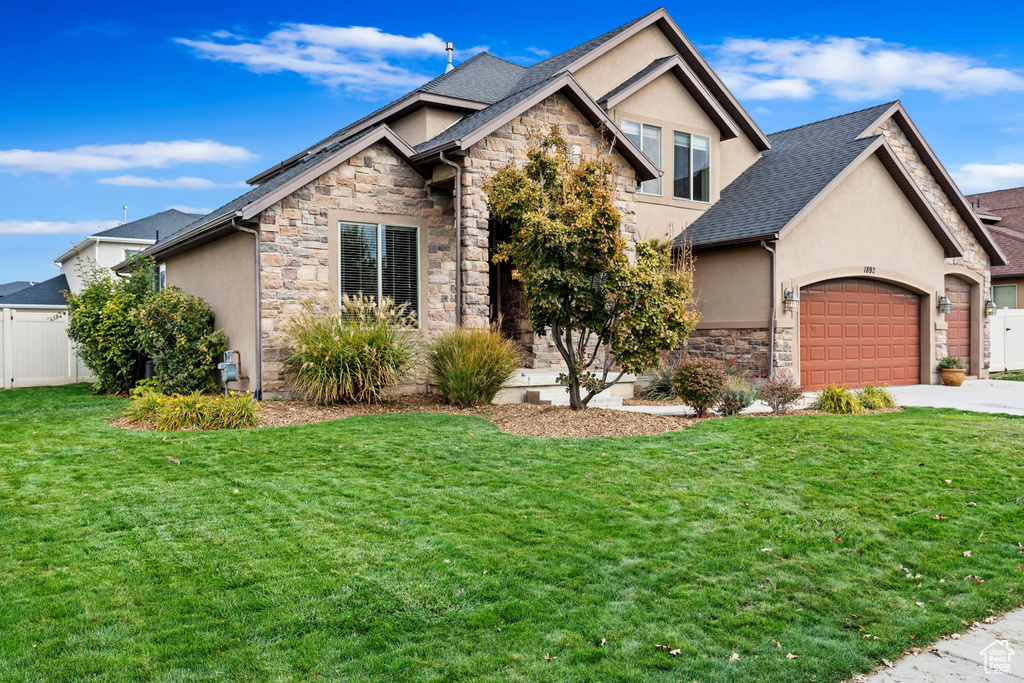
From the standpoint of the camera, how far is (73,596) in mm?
4160

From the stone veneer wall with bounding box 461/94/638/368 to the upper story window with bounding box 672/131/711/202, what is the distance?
12.6 ft

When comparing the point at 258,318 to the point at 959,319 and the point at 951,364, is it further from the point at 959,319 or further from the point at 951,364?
the point at 959,319

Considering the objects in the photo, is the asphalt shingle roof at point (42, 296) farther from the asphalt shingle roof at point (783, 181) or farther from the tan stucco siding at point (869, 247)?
the tan stucco siding at point (869, 247)

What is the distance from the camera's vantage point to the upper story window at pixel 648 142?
54.7 feet

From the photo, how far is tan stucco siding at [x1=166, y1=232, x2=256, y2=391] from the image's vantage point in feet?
39.8

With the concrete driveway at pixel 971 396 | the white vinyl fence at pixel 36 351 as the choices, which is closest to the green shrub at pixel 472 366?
the concrete driveway at pixel 971 396

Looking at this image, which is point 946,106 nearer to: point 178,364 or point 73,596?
point 178,364

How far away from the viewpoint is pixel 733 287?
1581 centimetres

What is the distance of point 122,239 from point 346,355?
877 inches

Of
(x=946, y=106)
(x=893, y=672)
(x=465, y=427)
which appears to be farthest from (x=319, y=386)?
(x=946, y=106)

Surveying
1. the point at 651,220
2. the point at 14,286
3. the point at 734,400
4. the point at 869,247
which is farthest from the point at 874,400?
the point at 14,286

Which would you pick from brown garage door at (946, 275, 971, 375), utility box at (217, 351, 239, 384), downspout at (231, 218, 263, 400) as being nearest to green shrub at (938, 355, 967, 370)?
brown garage door at (946, 275, 971, 375)

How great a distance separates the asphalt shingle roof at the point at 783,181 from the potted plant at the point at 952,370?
579 centimetres

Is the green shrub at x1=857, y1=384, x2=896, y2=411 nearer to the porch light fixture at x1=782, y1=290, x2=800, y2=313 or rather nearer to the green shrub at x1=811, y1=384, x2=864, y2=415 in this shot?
the green shrub at x1=811, y1=384, x2=864, y2=415
